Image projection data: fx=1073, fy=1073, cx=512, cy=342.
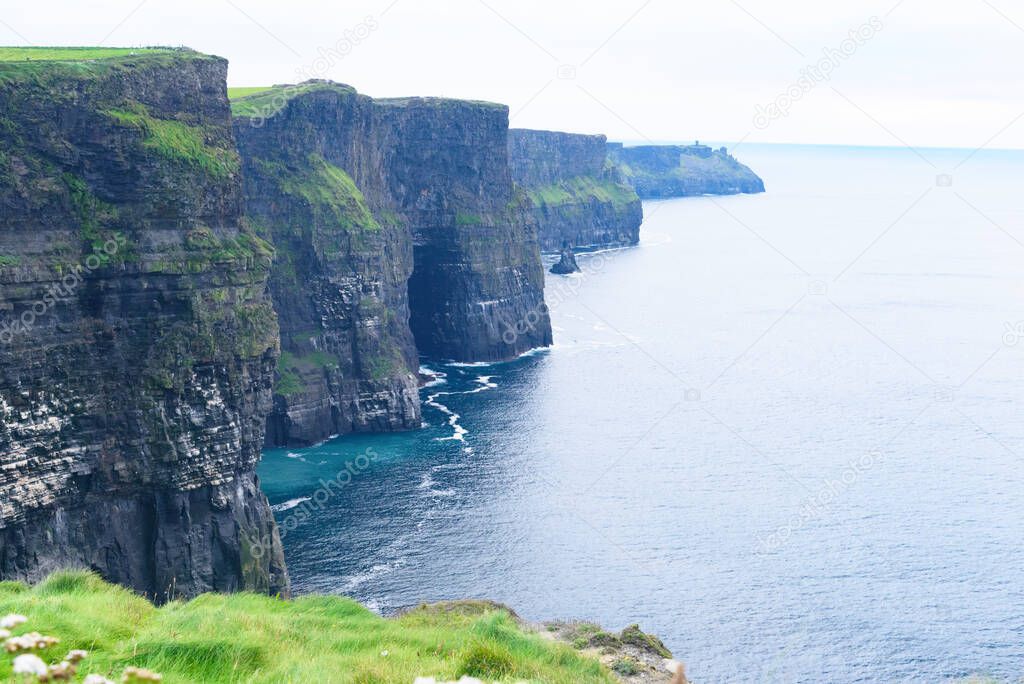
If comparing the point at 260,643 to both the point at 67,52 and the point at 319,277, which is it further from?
the point at 319,277

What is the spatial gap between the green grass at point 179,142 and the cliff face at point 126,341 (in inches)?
5.1

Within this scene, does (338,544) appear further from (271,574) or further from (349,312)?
(349,312)

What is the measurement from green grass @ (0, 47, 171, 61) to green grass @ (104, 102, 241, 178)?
6.00 meters

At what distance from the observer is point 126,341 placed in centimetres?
6334

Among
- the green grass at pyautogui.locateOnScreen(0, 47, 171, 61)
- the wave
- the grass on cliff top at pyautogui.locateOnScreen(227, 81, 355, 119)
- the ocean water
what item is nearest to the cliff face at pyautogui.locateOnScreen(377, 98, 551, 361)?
the ocean water

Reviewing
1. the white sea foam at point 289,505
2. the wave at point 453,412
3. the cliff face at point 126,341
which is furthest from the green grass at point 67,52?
the wave at point 453,412

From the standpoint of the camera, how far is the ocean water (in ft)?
221

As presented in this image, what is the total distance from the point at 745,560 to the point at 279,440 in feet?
164

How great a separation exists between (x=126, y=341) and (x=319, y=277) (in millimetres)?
50052

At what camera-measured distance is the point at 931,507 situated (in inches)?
3514

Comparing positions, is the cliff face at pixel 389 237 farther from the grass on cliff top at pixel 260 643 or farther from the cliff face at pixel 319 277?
the grass on cliff top at pixel 260 643

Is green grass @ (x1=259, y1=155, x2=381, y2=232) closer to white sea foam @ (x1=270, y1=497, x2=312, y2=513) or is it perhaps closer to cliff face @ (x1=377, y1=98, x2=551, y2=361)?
cliff face @ (x1=377, y1=98, x2=551, y2=361)

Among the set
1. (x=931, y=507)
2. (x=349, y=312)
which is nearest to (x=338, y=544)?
(x=349, y=312)

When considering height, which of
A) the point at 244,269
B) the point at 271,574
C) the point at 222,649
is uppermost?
the point at 244,269
